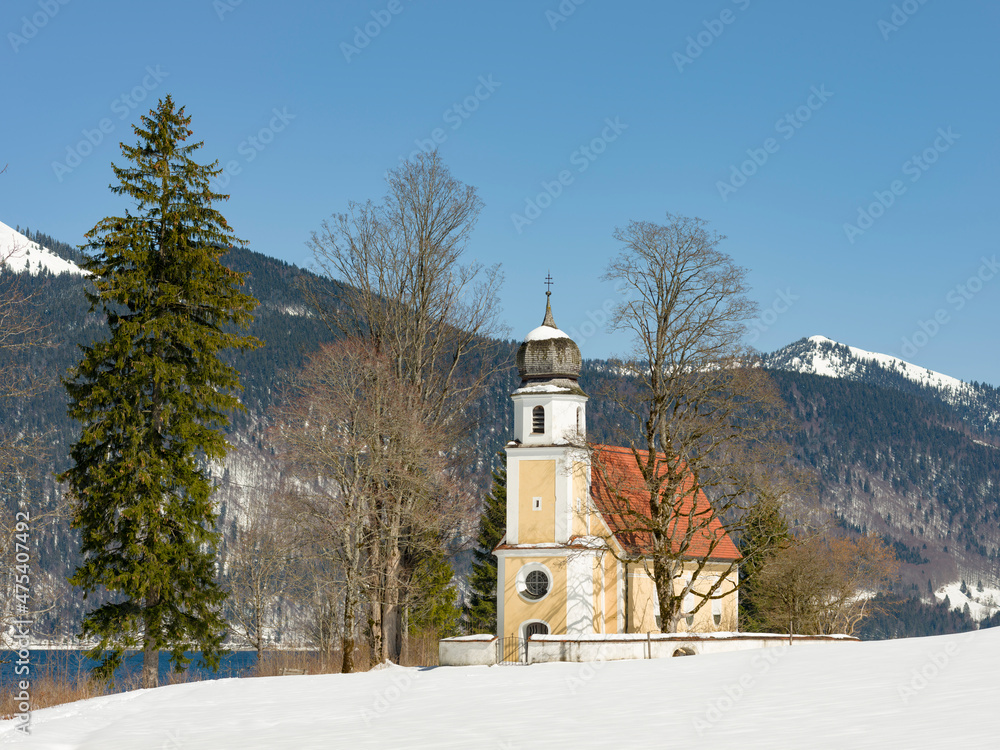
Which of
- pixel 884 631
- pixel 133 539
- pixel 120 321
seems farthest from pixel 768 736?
pixel 884 631

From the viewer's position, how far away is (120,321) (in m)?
27.3

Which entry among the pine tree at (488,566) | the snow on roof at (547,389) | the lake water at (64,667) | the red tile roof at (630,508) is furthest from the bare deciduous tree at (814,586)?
the lake water at (64,667)

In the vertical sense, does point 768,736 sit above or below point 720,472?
below

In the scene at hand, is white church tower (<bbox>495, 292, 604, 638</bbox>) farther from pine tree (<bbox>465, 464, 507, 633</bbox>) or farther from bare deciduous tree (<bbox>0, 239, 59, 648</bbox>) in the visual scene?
bare deciduous tree (<bbox>0, 239, 59, 648</bbox>)

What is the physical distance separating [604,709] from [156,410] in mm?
14738

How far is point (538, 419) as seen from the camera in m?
40.6

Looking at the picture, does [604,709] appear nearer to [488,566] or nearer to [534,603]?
[534,603]

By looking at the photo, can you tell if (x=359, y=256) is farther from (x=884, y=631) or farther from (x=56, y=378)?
(x=884, y=631)

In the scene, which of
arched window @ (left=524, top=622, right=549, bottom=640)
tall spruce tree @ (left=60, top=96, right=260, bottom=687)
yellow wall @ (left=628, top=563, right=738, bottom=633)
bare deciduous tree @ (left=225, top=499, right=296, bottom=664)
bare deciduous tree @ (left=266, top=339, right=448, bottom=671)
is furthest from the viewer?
bare deciduous tree @ (left=225, top=499, right=296, bottom=664)

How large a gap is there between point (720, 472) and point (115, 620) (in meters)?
18.9

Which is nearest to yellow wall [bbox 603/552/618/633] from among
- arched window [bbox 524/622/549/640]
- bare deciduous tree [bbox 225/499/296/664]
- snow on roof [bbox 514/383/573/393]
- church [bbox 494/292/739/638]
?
church [bbox 494/292/739/638]

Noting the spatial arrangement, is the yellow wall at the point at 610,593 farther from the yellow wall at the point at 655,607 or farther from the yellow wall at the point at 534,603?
the yellow wall at the point at 534,603

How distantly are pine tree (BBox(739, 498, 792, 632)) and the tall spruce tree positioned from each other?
57.3 ft

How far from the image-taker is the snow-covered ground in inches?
577
